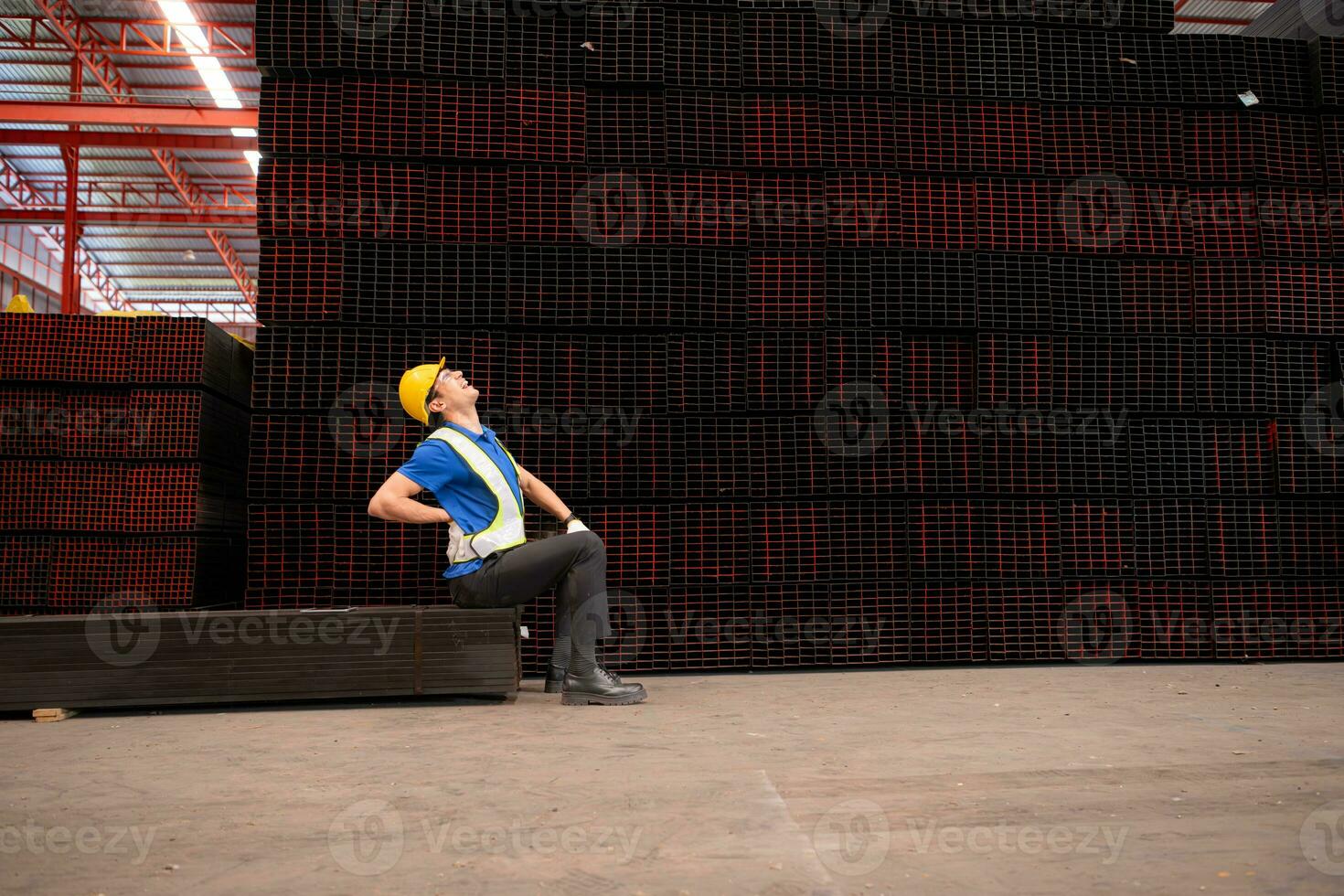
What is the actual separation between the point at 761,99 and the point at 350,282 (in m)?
2.61

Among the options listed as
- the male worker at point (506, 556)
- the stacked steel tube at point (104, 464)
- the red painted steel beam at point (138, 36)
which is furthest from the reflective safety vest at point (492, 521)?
the red painted steel beam at point (138, 36)

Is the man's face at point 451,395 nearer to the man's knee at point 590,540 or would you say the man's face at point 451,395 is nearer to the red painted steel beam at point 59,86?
the man's knee at point 590,540

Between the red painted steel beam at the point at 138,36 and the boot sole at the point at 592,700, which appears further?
the red painted steel beam at the point at 138,36

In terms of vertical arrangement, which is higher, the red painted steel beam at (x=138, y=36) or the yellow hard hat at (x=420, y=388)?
the red painted steel beam at (x=138, y=36)

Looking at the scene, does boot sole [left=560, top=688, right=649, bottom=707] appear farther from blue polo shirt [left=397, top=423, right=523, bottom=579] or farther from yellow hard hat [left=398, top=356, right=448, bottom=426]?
yellow hard hat [left=398, top=356, right=448, bottom=426]

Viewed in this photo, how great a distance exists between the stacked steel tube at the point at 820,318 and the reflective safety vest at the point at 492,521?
103 cm

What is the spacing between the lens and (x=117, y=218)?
2275 centimetres

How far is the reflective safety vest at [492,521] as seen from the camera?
4906 millimetres

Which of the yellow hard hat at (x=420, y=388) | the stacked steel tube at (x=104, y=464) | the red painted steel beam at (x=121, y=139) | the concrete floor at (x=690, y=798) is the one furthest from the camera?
the red painted steel beam at (x=121, y=139)

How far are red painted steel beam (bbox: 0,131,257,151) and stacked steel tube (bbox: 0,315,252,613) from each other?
13.7 metres

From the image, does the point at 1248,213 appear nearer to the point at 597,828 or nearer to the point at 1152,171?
the point at 1152,171

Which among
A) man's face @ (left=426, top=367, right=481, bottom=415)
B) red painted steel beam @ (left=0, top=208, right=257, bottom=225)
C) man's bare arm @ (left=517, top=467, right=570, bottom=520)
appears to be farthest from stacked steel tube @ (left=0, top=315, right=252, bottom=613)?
red painted steel beam @ (left=0, top=208, right=257, bottom=225)

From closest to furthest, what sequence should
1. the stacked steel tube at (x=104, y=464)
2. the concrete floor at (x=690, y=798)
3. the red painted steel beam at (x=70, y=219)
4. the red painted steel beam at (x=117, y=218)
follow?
the concrete floor at (x=690, y=798) → the stacked steel tube at (x=104, y=464) → the red painted steel beam at (x=70, y=219) → the red painted steel beam at (x=117, y=218)

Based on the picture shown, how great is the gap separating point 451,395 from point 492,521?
0.63 metres
